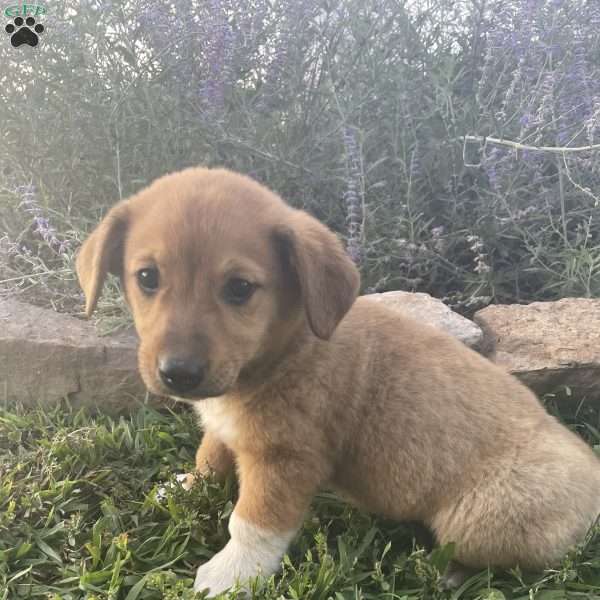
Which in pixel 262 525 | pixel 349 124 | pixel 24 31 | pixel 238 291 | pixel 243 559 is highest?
pixel 24 31

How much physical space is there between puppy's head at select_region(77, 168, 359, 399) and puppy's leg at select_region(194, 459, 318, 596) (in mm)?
447

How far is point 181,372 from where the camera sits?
231 centimetres

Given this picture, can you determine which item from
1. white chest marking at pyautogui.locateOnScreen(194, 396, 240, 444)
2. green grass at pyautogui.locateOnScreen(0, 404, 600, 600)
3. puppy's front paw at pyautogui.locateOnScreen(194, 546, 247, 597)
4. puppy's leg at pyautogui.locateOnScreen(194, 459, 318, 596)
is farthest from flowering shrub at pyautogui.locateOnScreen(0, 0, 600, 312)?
puppy's front paw at pyautogui.locateOnScreen(194, 546, 247, 597)

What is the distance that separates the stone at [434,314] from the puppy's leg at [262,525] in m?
1.58

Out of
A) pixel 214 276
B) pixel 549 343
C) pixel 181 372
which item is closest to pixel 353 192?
pixel 549 343

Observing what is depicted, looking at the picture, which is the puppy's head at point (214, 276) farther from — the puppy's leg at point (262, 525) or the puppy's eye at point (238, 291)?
the puppy's leg at point (262, 525)

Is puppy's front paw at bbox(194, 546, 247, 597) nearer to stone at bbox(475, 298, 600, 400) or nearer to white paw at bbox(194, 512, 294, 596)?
white paw at bbox(194, 512, 294, 596)

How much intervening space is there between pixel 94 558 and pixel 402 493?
139cm

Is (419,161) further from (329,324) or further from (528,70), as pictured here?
(329,324)

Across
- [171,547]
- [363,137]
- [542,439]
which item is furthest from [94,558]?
[363,137]

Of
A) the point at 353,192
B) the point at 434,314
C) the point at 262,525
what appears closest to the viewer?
the point at 262,525

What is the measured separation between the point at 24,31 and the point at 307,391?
3490 mm

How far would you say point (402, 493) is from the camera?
2910 mm

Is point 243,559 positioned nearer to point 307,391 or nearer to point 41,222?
point 307,391
